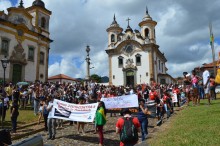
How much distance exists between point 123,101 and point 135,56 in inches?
1417

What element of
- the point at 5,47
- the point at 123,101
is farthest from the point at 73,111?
the point at 5,47

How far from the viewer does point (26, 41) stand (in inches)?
1294

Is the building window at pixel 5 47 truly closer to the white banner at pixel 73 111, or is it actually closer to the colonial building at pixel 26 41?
the colonial building at pixel 26 41

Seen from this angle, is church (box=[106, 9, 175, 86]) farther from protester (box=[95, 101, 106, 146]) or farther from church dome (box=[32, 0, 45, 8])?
protester (box=[95, 101, 106, 146])

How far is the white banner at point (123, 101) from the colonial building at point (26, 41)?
19.5 m

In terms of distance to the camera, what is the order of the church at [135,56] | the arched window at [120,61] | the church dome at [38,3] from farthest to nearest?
1. the arched window at [120,61]
2. the church at [135,56]
3. the church dome at [38,3]

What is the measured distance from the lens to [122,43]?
49812mm

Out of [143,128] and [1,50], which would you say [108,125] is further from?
[1,50]

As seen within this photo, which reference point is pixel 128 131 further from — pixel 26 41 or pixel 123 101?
pixel 26 41

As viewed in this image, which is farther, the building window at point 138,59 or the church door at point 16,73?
the building window at point 138,59

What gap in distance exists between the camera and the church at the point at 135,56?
155 ft

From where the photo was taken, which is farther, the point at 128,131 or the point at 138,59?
the point at 138,59

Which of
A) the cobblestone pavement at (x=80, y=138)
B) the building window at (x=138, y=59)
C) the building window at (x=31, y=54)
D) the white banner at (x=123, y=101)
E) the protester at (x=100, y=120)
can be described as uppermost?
the building window at (x=138, y=59)

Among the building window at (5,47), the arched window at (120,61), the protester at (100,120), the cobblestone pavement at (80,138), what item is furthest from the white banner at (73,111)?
the arched window at (120,61)
